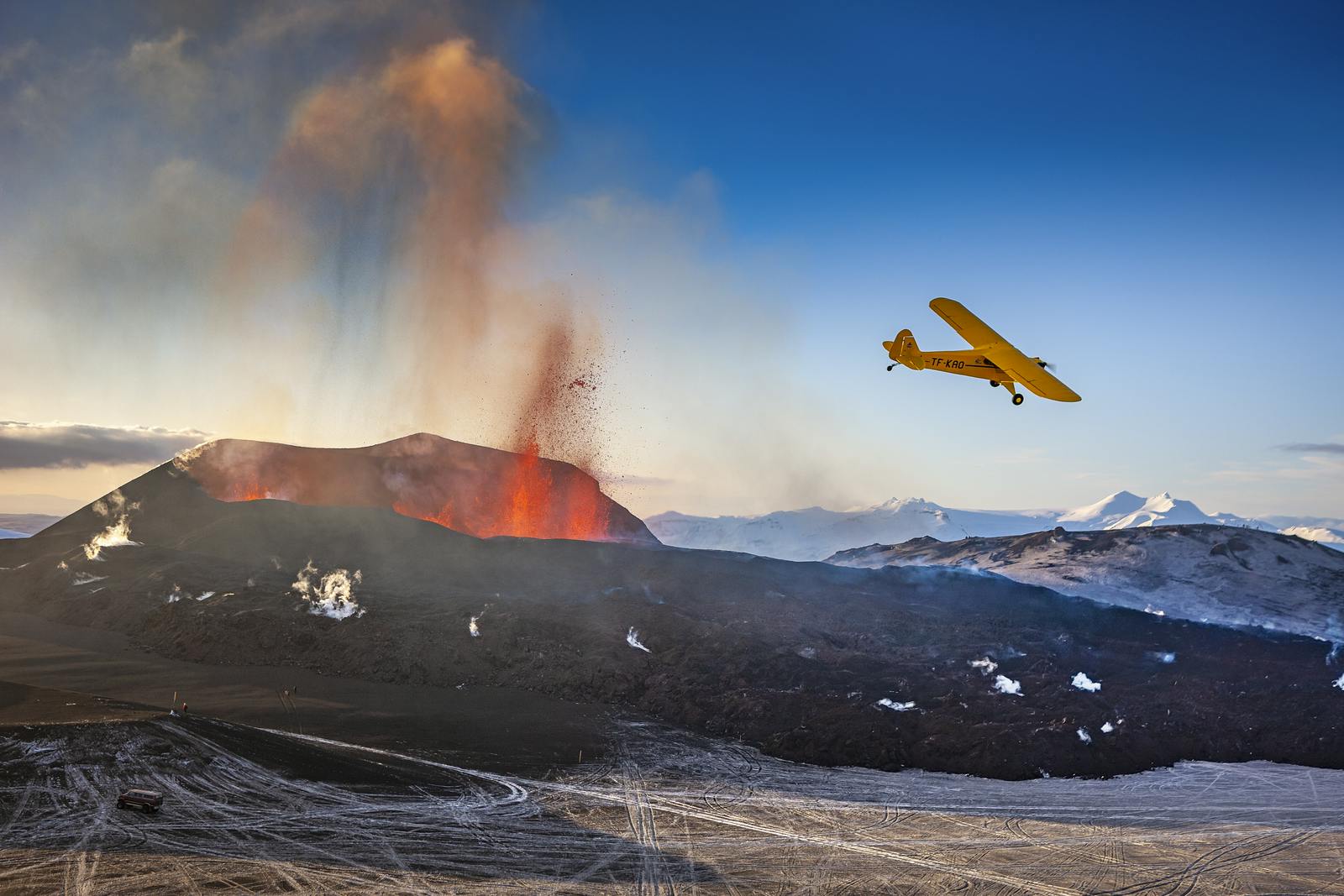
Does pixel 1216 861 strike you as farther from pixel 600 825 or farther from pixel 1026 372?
pixel 600 825

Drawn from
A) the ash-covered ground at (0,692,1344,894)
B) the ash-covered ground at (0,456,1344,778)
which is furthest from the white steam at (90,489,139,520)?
the ash-covered ground at (0,692,1344,894)

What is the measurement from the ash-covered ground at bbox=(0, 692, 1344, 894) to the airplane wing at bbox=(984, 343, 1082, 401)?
1919 centimetres

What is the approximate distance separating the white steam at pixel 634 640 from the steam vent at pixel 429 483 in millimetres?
51306

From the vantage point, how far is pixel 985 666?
6444 cm

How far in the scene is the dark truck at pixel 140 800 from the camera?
31.3 metres

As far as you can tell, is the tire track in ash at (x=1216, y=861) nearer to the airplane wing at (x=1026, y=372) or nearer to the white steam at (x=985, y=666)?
the airplane wing at (x=1026, y=372)

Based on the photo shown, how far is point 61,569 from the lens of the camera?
80.4 m

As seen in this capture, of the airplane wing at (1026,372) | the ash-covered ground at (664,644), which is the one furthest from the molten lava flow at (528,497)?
the airplane wing at (1026,372)

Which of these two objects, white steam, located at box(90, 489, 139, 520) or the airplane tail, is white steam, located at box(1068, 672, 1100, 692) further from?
white steam, located at box(90, 489, 139, 520)

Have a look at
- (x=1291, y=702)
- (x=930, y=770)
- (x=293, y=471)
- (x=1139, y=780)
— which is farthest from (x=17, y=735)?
(x=1291, y=702)

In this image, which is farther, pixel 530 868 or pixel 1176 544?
pixel 1176 544

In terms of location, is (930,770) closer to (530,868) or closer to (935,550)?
(530,868)

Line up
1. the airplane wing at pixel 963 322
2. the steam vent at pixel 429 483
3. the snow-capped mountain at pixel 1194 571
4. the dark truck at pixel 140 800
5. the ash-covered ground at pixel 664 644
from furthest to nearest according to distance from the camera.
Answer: the steam vent at pixel 429 483
the snow-capped mountain at pixel 1194 571
the ash-covered ground at pixel 664 644
the airplane wing at pixel 963 322
the dark truck at pixel 140 800

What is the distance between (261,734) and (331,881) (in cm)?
1835
